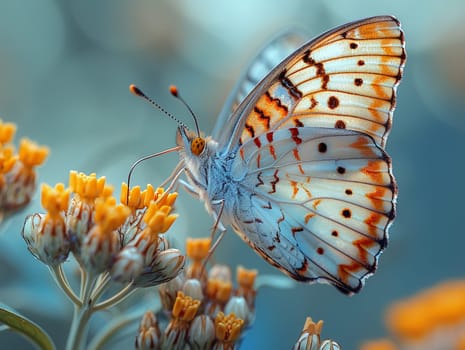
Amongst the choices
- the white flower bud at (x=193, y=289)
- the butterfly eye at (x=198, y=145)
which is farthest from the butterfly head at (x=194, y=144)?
the white flower bud at (x=193, y=289)

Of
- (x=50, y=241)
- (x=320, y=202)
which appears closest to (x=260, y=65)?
(x=320, y=202)

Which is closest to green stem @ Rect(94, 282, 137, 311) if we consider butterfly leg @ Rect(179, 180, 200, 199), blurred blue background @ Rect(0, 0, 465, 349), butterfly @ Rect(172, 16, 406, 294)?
butterfly @ Rect(172, 16, 406, 294)

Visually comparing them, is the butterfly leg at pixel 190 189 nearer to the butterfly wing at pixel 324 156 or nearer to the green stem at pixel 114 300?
the butterfly wing at pixel 324 156

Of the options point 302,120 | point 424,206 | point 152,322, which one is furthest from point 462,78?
point 152,322

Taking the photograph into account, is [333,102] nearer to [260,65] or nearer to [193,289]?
[260,65]

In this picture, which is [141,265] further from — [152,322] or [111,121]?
[111,121]

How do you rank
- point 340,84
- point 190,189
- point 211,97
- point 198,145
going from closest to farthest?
point 340,84, point 198,145, point 190,189, point 211,97
